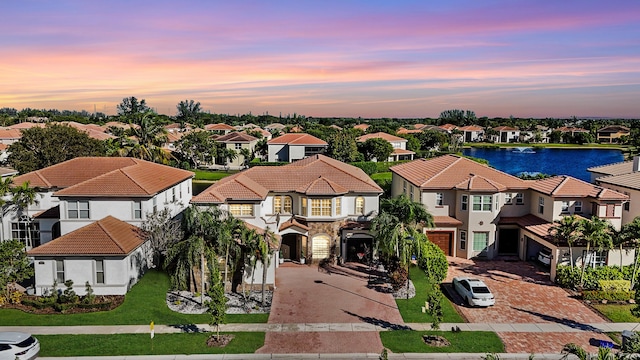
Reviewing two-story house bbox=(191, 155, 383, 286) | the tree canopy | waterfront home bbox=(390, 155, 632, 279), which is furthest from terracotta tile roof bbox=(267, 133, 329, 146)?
two-story house bbox=(191, 155, 383, 286)

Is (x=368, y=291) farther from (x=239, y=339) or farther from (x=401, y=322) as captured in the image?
(x=239, y=339)

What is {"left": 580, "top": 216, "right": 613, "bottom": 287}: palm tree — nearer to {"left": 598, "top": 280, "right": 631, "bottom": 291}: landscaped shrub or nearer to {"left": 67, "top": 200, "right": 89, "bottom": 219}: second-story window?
{"left": 598, "top": 280, "right": 631, "bottom": 291}: landscaped shrub

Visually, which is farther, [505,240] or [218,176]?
[218,176]

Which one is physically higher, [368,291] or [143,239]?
[143,239]

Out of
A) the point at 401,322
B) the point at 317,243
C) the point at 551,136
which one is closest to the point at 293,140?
the point at 317,243

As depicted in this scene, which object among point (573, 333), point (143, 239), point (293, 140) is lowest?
point (573, 333)

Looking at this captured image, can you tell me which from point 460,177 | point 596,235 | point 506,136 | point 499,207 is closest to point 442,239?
point 499,207

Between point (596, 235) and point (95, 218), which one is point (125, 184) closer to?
point (95, 218)

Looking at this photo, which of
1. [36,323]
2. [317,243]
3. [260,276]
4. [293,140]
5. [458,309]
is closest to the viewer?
[36,323]
